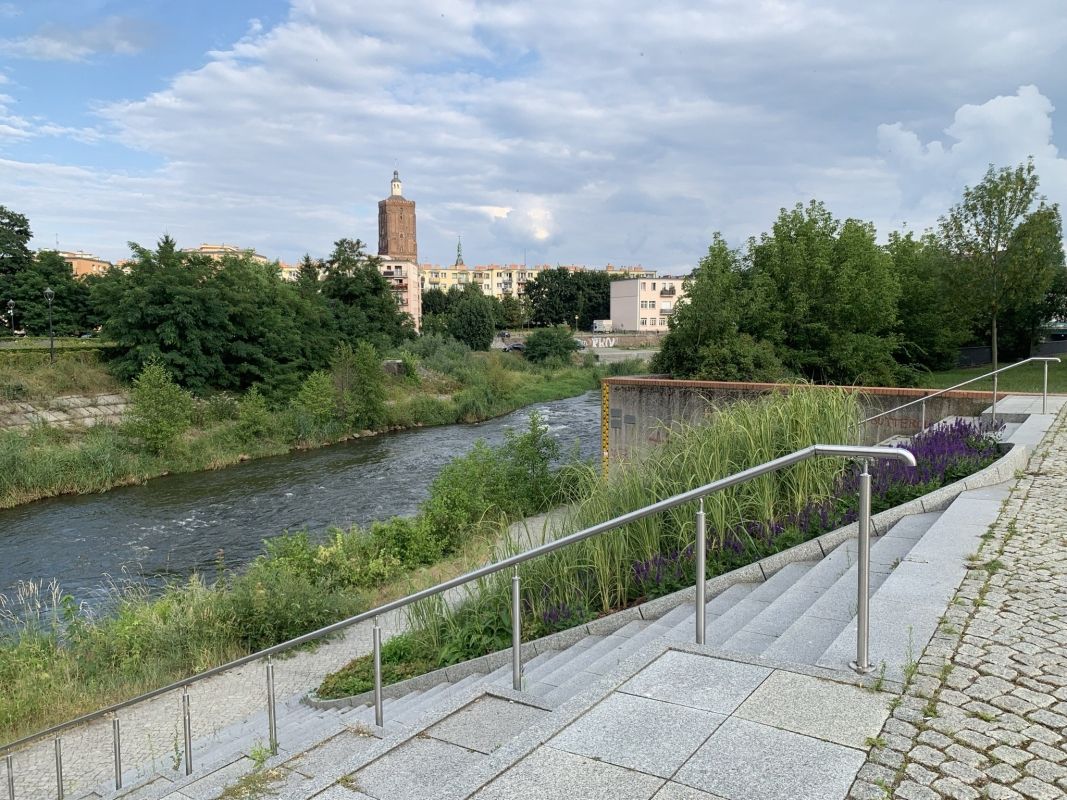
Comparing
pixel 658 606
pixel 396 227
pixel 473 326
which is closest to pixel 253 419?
pixel 658 606

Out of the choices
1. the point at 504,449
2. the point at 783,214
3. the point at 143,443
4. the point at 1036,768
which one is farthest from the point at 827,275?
the point at 143,443

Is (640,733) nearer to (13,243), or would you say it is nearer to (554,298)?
(13,243)

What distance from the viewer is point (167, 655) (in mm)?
9492

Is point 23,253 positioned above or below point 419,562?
above

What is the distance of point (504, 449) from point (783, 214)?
12957mm

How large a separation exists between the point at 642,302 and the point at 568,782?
100627mm

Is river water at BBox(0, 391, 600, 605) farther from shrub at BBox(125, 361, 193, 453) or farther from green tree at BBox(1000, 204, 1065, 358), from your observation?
green tree at BBox(1000, 204, 1065, 358)

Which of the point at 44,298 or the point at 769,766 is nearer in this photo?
the point at 769,766

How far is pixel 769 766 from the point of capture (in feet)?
9.46

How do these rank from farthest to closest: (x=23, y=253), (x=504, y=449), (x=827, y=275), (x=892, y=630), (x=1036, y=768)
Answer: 1. (x=23, y=253)
2. (x=827, y=275)
3. (x=504, y=449)
4. (x=892, y=630)
5. (x=1036, y=768)

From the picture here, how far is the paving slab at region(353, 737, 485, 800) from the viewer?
10.1 ft

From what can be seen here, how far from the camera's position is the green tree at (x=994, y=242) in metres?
22.6

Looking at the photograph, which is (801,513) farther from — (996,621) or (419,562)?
(419,562)

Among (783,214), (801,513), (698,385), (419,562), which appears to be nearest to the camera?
(801,513)
